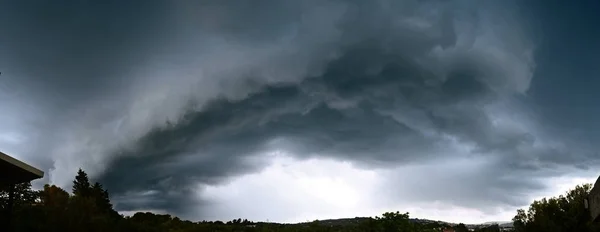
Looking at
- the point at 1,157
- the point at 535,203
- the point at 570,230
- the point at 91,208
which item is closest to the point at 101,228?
the point at 91,208

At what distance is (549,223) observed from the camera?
4353 centimetres

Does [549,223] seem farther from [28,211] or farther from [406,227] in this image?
[28,211]

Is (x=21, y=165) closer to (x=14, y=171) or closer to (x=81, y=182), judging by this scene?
(x=14, y=171)

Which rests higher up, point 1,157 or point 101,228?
point 1,157

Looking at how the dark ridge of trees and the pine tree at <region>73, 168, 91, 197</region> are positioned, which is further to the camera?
the pine tree at <region>73, 168, 91, 197</region>

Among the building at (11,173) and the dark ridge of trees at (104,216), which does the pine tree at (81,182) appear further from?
the building at (11,173)

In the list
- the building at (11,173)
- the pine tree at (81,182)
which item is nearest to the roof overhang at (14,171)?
the building at (11,173)

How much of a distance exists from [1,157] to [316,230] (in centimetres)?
8619

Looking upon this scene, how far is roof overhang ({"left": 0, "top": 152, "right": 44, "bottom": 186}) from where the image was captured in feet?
54.7

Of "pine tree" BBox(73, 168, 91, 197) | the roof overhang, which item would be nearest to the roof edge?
the roof overhang

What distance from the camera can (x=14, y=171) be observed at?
62.1 feet

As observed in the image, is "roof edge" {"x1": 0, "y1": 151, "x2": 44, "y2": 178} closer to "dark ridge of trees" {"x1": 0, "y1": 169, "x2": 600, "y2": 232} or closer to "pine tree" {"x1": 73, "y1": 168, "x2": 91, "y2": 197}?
"dark ridge of trees" {"x1": 0, "y1": 169, "x2": 600, "y2": 232}

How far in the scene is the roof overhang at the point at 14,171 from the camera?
16.7m

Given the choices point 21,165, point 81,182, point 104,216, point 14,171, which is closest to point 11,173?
point 14,171
